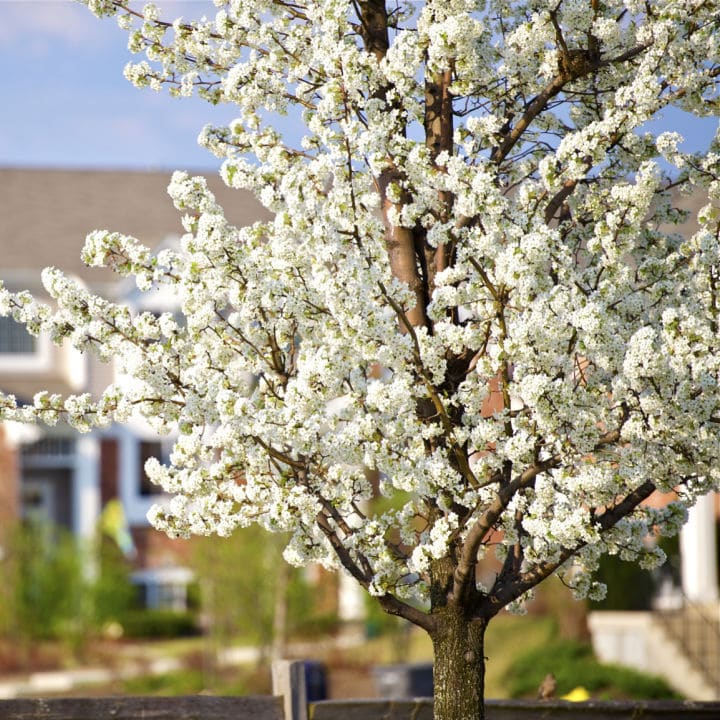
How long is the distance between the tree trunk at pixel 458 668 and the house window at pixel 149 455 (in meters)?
23.0

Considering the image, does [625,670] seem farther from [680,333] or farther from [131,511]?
[131,511]

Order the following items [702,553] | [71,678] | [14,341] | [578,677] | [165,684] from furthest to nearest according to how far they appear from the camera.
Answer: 1. [14,341]
2. [71,678]
3. [165,684]
4. [702,553]
5. [578,677]

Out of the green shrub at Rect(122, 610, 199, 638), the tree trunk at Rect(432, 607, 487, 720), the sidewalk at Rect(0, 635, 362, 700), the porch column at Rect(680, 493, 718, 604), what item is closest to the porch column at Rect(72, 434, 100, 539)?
the green shrub at Rect(122, 610, 199, 638)

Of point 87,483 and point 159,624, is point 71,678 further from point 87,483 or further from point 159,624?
point 87,483

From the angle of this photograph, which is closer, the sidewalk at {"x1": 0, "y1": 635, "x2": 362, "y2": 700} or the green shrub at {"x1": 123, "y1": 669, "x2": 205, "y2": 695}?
the green shrub at {"x1": 123, "y1": 669, "x2": 205, "y2": 695}

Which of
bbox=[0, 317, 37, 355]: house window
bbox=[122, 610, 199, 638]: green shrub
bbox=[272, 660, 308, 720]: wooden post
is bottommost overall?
bbox=[122, 610, 199, 638]: green shrub

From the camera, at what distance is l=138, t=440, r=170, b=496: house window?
93.4ft

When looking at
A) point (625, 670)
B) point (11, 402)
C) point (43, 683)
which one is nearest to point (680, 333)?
point (11, 402)

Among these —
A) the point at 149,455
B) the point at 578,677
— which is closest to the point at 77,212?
the point at 149,455

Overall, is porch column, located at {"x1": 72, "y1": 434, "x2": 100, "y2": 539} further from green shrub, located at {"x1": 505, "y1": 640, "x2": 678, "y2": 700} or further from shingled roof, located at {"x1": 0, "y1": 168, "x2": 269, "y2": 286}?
green shrub, located at {"x1": 505, "y1": 640, "x2": 678, "y2": 700}

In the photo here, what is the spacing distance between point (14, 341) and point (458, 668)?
86.6ft

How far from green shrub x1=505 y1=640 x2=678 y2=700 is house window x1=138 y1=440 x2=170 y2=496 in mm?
14568

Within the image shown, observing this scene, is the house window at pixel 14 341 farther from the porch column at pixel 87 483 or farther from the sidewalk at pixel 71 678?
the sidewalk at pixel 71 678

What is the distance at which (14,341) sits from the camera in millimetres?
30141
